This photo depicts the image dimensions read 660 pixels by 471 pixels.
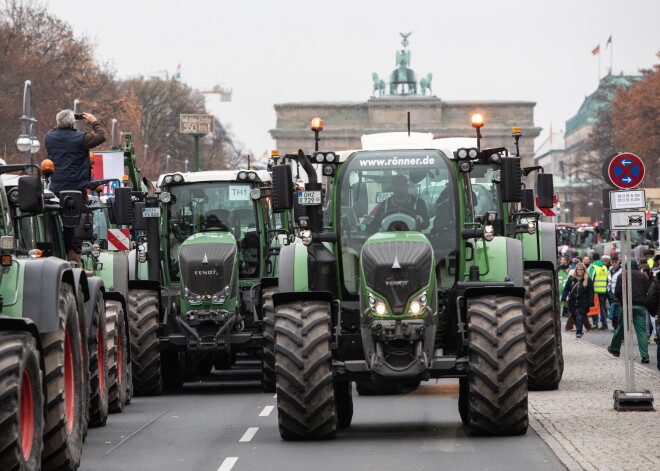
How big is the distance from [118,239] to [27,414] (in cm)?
1683

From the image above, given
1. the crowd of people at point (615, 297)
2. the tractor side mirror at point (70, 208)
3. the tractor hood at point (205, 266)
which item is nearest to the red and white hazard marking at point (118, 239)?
the tractor hood at point (205, 266)

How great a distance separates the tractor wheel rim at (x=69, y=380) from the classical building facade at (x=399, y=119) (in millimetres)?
91799

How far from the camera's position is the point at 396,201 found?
50.3 feet

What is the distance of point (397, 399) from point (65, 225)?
7255 millimetres

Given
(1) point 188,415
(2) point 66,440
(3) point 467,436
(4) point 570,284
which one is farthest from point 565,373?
(4) point 570,284

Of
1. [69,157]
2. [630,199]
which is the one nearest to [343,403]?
[69,157]

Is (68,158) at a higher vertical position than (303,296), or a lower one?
higher

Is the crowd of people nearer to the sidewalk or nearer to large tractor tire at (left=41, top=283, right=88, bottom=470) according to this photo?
Answer: the sidewalk

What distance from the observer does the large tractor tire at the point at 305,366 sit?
14.3m

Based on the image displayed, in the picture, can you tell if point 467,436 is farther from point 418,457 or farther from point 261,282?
point 261,282

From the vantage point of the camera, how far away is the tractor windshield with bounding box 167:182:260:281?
2269cm

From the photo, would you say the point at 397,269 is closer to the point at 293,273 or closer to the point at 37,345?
the point at 293,273

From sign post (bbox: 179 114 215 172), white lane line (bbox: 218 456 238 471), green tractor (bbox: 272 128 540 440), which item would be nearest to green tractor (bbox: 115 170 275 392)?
sign post (bbox: 179 114 215 172)

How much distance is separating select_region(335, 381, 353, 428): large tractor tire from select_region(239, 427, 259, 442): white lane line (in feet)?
2.72
